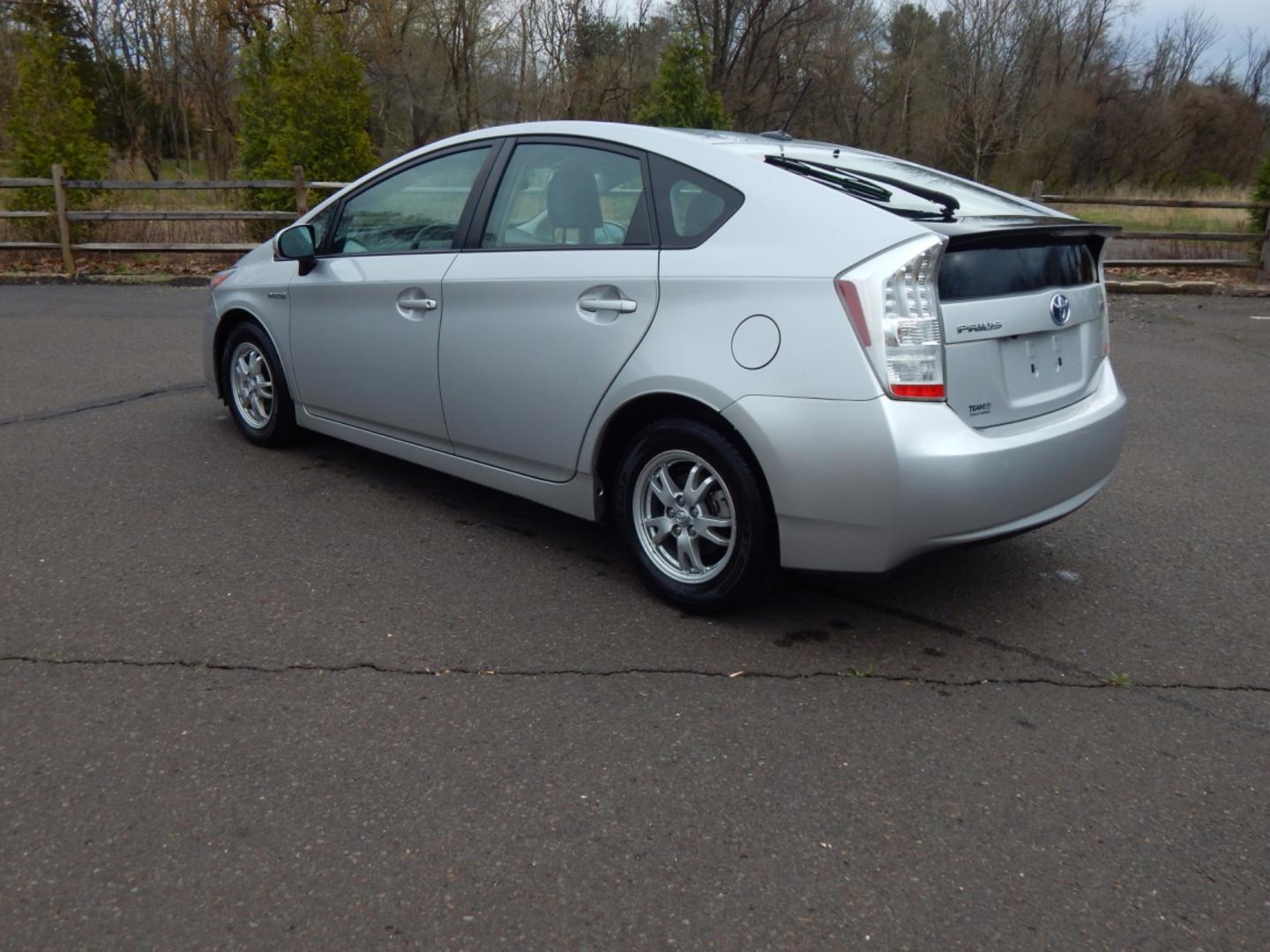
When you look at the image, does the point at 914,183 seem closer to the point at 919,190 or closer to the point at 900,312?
the point at 919,190

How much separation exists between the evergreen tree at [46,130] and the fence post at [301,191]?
2.78m

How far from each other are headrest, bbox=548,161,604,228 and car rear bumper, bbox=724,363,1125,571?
110 centimetres

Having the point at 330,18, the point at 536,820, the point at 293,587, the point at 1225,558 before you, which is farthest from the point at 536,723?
the point at 330,18

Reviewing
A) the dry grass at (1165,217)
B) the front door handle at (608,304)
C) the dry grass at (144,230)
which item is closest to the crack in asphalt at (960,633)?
the front door handle at (608,304)

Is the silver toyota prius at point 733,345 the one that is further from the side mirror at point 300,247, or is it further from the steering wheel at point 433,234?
the side mirror at point 300,247

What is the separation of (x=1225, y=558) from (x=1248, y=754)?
174 centimetres

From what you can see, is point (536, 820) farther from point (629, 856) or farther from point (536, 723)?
point (536, 723)

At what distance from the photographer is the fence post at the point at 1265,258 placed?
14594 mm

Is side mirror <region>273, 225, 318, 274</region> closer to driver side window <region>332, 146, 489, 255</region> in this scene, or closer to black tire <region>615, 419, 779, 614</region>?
driver side window <region>332, 146, 489, 255</region>

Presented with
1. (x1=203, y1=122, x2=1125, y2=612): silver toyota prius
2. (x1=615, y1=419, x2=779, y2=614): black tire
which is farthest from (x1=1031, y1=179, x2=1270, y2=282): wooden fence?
(x1=615, y1=419, x2=779, y2=614): black tire

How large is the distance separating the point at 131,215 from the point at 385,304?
10.4 m

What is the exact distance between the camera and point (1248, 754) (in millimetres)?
3080

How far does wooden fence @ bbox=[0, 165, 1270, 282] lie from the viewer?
44.9 feet

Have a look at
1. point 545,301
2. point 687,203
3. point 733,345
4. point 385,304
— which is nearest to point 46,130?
point 385,304
